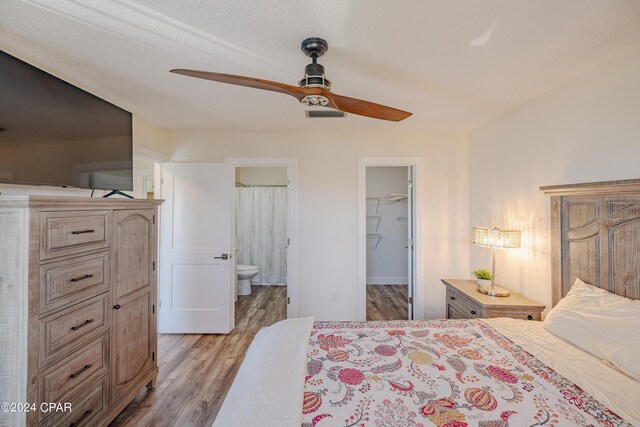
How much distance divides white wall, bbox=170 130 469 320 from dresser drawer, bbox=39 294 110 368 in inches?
79.8

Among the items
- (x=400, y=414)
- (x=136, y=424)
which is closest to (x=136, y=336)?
(x=136, y=424)

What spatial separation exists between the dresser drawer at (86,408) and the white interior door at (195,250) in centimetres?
150

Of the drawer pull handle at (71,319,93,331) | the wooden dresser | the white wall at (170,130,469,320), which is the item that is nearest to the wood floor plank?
the wooden dresser

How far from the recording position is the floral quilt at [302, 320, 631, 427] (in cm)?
105

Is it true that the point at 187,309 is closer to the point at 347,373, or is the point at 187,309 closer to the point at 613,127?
the point at 347,373

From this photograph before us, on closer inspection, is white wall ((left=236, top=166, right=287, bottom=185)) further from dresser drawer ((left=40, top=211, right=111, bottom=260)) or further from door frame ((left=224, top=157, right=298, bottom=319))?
dresser drawer ((left=40, top=211, right=111, bottom=260))

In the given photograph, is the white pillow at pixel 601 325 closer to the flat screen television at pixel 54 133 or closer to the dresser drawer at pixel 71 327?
the dresser drawer at pixel 71 327

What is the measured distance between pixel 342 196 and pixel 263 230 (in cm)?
228

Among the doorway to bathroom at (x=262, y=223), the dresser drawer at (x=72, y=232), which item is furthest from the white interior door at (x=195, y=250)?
the doorway to bathroom at (x=262, y=223)

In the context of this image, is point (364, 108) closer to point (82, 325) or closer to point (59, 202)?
point (59, 202)

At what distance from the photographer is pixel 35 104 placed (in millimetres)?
1633

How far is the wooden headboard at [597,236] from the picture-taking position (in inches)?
61.2

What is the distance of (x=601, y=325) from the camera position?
4.77 ft

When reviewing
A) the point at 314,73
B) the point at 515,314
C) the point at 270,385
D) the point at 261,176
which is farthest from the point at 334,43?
the point at 261,176
